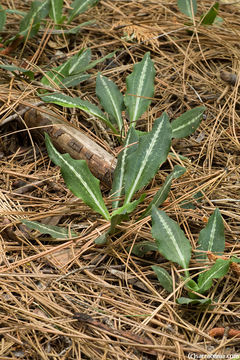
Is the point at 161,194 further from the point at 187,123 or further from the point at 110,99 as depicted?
the point at 110,99

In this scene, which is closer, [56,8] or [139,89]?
[139,89]

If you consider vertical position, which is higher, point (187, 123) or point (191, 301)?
point (187, 123)

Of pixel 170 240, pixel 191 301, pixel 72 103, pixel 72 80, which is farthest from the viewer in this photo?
pixel 72 80

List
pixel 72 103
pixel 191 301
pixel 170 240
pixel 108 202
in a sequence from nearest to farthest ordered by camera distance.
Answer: pixel 191 301 → pixel 170 240 → pixel 108 202 → pixel 72 103

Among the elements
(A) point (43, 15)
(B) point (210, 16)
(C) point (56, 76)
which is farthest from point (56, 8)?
(B) point (210, 16)

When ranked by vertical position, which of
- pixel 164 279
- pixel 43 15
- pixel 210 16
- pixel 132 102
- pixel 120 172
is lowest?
pixel 164 279

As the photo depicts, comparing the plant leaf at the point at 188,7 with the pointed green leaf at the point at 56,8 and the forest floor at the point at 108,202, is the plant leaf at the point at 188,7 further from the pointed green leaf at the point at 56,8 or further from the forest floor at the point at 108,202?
the pointed green leaf at the point at 56,8

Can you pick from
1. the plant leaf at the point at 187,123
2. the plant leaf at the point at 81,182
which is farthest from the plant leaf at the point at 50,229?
the plant leaf at the point at 187,123
